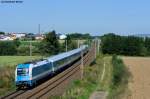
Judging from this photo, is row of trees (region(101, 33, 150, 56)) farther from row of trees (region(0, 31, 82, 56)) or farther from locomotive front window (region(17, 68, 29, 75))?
locomotive front window (region(17, 68, 29, 75))

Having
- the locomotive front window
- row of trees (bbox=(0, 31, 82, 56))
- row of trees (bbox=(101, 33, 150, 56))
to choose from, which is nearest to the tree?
row of trees (bbox=(0, 31, 82, 56))

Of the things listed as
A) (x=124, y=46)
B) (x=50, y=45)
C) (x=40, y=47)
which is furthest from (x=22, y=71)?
(x=124, y=46)

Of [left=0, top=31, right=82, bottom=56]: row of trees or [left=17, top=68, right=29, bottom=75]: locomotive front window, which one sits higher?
[left=17, top=68, right=29, bottom=75]: locomotive front window

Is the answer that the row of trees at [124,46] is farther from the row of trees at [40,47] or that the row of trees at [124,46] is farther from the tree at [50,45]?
the tree at [50,45]

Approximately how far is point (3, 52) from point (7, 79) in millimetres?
66876

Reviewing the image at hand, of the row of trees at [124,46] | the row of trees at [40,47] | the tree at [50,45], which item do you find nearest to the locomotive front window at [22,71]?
the row of trees at [40,47]

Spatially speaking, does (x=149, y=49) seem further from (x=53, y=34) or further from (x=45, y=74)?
(x=45, y=74)

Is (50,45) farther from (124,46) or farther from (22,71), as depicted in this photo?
(22,71)

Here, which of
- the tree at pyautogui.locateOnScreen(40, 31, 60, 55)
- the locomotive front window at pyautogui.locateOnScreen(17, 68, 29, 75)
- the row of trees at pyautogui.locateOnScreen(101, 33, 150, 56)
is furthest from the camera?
the row of trees at pyautogui.locateOnScreen(101, 33, 150, 56)

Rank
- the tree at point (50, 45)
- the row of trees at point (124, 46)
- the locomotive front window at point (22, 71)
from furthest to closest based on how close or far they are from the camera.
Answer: the row of trees at point (124, 46)
the tree at point (50, 45)
the locomotive front window at point (22, 71)

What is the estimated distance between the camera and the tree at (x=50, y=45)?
108375mm

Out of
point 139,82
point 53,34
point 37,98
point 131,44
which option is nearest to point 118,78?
point 139,82

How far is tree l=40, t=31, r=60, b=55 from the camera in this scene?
10838 centimetres

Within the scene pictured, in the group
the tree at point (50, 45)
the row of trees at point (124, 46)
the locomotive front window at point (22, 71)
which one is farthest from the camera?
the row of trees at point (124, 46)
